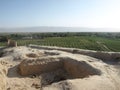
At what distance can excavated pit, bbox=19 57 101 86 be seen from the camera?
434 inches

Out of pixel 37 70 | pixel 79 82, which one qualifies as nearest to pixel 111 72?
pixel 79 82

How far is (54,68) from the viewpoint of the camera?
12.2m

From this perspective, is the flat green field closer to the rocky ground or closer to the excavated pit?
the excavated pit

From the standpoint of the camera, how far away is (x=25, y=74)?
1157cm

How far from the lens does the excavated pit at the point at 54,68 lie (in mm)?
11023

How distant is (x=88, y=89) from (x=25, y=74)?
18.3 ft

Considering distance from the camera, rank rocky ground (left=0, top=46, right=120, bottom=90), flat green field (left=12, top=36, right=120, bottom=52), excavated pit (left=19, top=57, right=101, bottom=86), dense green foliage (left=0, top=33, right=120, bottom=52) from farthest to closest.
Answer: dense green foliage (left=0, top=33, right=120, bottom=52), flat green field (left=12, top=36, right=120, bottom=52), excavated pit (left=19, top=57, right=101, bottom=86), rocky ground (left=0, top=46, right=120, bottom=90)

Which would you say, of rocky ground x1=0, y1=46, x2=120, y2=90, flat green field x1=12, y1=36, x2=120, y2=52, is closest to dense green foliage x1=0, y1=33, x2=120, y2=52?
flat green field x1=12, y1=36, x2=120, y2=52

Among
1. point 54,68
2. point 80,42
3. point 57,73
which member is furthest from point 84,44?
point 57,73

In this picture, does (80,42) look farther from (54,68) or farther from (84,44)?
(54,68)

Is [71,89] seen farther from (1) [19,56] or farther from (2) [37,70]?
(1) [19,56]

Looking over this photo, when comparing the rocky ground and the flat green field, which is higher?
the rocky ground

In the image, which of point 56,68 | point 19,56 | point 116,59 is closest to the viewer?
point 56,68

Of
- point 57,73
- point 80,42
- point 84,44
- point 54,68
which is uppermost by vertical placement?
point 54,68
